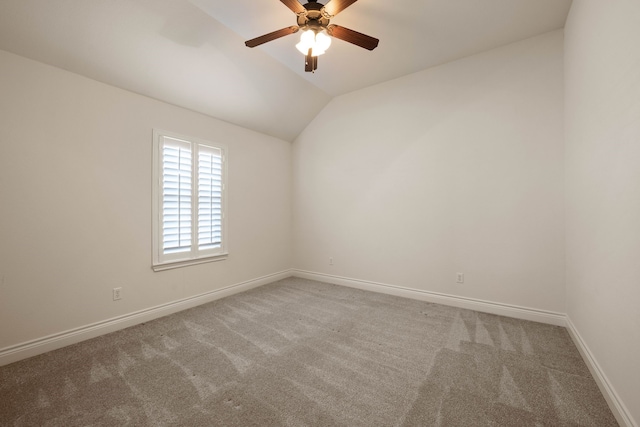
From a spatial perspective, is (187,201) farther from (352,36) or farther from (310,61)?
(352,36)

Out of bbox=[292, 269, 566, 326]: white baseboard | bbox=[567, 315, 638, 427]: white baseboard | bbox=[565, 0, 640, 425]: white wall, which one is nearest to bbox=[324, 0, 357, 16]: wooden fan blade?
bbox=[565, 0, 640, 425]: white wall

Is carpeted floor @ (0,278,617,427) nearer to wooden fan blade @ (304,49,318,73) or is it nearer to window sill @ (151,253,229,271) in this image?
window sill @ (151,253,229,271)

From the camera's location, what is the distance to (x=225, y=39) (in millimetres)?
2844

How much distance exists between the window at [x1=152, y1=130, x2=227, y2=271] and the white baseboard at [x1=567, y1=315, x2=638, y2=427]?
4026 millimetres

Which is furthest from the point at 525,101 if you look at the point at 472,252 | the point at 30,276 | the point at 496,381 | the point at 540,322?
the point at 30,276

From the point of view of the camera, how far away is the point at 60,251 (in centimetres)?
250

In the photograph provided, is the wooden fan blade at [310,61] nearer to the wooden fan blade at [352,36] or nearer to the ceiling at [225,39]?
the wooden fan blade at [352,36]

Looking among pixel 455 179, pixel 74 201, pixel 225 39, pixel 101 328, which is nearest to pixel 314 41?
pixel 225 39

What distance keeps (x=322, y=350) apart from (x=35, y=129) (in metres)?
3.30

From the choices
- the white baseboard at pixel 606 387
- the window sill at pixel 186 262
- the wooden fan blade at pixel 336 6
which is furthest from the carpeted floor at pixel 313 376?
the wooden fan blade at pixel 336 6

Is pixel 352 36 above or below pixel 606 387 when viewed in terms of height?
above

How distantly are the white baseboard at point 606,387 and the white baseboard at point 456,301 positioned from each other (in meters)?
0.44

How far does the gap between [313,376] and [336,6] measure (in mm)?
2878

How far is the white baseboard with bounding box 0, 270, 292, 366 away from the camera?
2.26 metres
